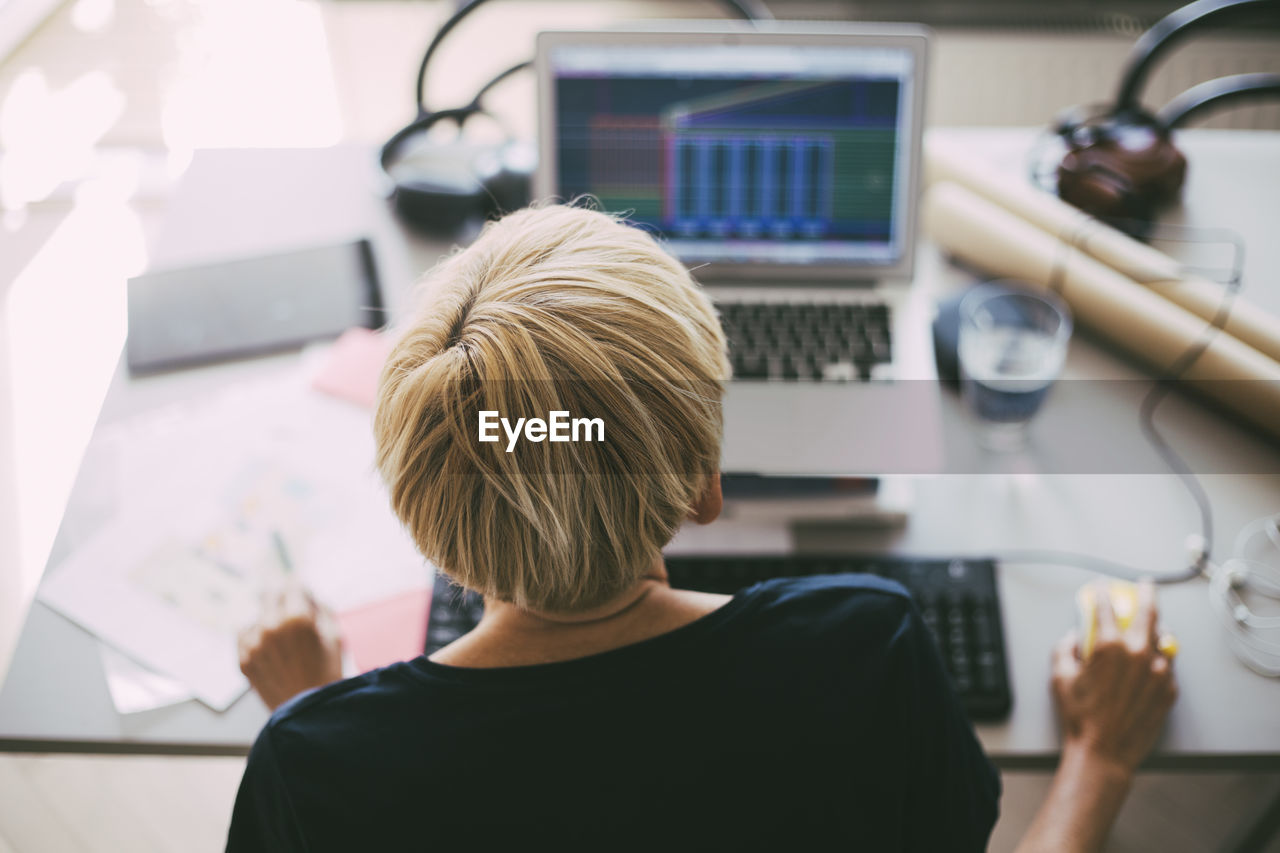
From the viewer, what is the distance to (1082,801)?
79cm

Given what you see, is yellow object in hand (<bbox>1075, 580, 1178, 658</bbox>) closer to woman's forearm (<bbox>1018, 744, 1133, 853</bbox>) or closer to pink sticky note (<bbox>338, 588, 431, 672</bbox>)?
woman's forearm (<bbox>1018, 744, 1133, 853</bbox>)

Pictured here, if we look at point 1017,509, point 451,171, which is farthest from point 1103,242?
point 451,171

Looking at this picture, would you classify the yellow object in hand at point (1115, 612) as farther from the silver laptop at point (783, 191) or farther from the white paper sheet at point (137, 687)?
the white paper sheet at point (137, 687)

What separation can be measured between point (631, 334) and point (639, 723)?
25 cm

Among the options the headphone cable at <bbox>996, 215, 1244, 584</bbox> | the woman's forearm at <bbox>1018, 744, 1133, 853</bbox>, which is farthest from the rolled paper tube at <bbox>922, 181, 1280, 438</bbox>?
the woman's forearm at <bbox>1018, 744, 1133, 853</bbox>

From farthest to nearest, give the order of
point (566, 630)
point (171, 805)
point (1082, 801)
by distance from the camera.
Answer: point (171, 805) → point (1082, 801) → point (566, 630)

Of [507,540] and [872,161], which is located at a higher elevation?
[872,161]

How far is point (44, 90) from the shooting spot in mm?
2268

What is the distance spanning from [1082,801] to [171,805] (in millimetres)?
1308

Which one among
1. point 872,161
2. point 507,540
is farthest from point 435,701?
point 872,161

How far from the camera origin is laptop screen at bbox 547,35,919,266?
102cm

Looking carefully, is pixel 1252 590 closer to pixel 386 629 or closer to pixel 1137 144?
pixel 1137 144

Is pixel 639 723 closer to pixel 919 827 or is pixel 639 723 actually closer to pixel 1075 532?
pixel 919 827

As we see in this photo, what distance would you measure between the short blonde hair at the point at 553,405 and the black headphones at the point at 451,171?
635 millimetres
